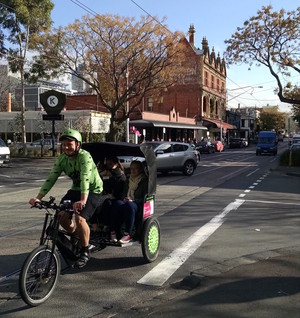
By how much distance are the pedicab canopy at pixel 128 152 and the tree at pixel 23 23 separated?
27.4 metres

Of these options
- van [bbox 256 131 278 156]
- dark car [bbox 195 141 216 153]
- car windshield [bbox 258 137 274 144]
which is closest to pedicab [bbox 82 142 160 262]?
van [bbox 256 131 278 156]

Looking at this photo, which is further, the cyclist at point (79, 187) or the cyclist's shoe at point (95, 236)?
the cyclist's shoe at point (95, 236)

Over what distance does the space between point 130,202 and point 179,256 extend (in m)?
1.29

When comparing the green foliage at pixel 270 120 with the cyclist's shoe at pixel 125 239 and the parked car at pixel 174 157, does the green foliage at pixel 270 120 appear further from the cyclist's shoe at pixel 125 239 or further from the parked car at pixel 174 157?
the cyclist's shoe at pixel 125 239

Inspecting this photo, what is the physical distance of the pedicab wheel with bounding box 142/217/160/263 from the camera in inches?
232

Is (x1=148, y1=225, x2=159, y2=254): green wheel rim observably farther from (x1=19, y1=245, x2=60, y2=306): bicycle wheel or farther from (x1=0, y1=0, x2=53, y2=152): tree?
(x1=0, y1=0, x2=53, y2=152): tree

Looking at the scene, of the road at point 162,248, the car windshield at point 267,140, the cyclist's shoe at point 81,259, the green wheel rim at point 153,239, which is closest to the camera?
the road at point 162,248

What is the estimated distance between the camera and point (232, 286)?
5.03 m

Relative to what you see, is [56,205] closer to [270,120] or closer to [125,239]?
[125,239]

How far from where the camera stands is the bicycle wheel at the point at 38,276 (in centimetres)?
429

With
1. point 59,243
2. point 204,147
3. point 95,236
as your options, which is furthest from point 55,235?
point 204,147

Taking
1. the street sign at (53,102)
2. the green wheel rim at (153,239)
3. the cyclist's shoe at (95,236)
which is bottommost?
the green wheel rim at (153,239)

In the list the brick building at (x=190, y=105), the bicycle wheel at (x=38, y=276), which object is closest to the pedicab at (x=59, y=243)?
the bicycle wheel at (x=38, y=276)

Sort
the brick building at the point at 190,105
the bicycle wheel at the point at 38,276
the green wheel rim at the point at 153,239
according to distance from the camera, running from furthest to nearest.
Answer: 1. the brick building at the point at 190,105
2. the green wheel rim at the point at 153,239
3. the bicycle wheel at the point at 38,276
